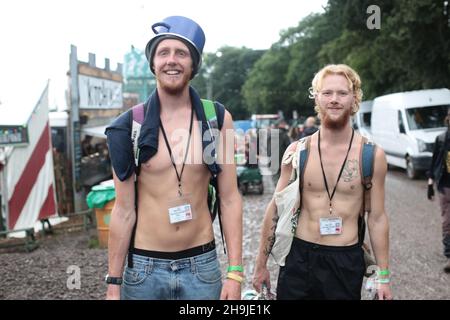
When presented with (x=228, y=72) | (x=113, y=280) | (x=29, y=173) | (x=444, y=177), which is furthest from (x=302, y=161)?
(x=228, y=72)

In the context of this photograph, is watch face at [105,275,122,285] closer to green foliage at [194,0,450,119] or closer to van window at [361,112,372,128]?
green foliage at [194,0,450,119]

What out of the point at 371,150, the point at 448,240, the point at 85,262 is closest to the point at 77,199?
A: the point at 85,262

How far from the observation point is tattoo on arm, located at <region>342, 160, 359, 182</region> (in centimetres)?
318

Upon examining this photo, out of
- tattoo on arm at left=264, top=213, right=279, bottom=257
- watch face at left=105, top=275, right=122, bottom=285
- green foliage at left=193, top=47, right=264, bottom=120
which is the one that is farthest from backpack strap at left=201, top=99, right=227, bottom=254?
green foliage at left=193, top=47, right=264, bottom=120

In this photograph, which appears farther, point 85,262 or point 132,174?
point 85,262

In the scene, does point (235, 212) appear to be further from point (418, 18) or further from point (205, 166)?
point (418, 18)

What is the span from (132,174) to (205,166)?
13.5 inches

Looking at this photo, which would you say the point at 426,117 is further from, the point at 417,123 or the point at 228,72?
the point at 228,72

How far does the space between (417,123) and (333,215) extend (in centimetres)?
1354

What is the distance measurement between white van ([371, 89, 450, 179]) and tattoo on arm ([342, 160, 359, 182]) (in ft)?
41.1

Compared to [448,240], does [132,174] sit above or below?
above
